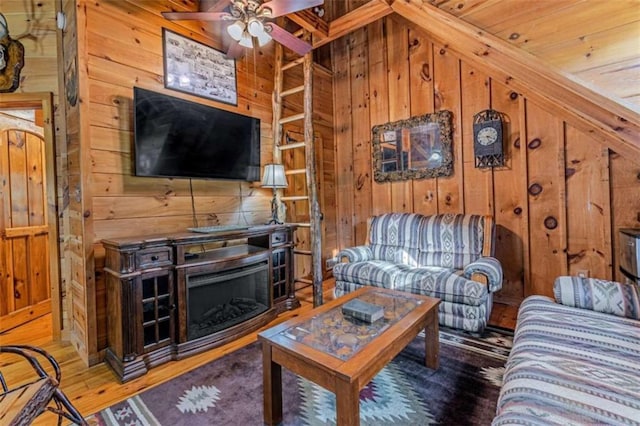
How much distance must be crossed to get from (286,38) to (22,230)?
3.54 m

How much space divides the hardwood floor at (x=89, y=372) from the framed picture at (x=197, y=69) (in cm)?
231

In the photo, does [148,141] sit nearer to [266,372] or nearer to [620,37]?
[266,372]

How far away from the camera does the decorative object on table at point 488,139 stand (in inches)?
120

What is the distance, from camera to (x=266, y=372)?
1425 mm

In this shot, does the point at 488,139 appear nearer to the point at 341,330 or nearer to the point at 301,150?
the point at 301,150

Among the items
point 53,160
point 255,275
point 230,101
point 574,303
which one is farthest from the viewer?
point 230,101

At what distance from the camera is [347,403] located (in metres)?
1.13

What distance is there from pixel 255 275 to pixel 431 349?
160 centimetres

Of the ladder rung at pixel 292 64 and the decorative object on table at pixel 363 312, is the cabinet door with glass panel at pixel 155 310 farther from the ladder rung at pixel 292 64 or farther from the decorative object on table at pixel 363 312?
the ladder rung at pixel 292 64

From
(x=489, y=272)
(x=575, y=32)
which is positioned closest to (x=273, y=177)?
(x=489, y=272)

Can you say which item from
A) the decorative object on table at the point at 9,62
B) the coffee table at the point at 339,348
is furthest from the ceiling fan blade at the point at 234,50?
the coffee table at the point at 339,348

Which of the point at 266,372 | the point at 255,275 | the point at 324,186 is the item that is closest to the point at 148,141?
the point at 255,275

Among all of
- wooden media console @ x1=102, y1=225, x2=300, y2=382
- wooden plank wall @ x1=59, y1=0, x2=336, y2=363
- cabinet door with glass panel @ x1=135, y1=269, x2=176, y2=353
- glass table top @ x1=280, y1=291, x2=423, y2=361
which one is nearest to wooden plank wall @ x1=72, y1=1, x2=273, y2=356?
wooden plank wall @ x1=59, y1=0, x2=336, y2=363

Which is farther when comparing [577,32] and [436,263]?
[436,263]
